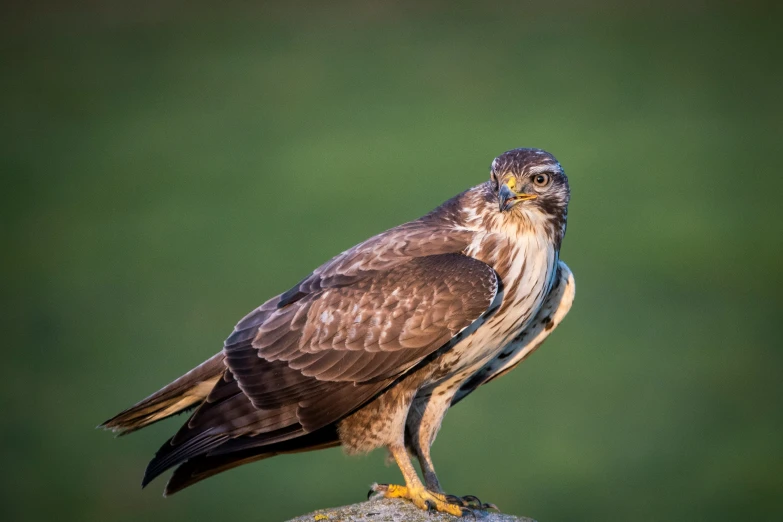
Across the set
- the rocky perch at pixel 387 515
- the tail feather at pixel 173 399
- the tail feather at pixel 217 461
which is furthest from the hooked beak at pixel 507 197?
the tail feather at pixel 173 399

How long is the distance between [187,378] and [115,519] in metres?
7.67

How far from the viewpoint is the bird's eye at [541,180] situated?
6.37m

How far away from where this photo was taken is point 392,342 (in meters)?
6.19

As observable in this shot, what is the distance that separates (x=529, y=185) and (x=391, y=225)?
1701 centimetres

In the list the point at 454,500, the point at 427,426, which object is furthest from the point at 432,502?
the point at 427,426

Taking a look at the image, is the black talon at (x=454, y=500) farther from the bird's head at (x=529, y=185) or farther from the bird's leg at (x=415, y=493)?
the bird's head at (x=529, y=185)

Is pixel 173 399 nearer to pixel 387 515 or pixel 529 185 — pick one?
pixel 387 515

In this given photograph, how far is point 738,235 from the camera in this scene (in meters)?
24.4

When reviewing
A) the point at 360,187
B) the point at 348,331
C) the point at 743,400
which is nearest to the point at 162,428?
the point at 743,400

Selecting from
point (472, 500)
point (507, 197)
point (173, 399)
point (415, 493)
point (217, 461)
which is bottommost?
point (472, 500)

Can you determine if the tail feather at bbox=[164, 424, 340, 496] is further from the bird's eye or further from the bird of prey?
the bird's eye

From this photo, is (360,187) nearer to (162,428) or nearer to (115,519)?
(162,428)

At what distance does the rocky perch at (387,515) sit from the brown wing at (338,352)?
491mm

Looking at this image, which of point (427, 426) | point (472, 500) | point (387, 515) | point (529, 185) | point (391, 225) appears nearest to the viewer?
point (387, 515)
